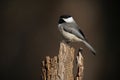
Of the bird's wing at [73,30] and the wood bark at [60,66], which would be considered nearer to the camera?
the wood bark at [60,66]

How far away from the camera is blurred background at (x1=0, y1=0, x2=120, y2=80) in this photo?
411 cm

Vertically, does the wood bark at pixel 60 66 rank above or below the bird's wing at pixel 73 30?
below

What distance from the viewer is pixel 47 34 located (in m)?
4.18

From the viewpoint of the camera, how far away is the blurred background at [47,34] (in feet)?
13.5

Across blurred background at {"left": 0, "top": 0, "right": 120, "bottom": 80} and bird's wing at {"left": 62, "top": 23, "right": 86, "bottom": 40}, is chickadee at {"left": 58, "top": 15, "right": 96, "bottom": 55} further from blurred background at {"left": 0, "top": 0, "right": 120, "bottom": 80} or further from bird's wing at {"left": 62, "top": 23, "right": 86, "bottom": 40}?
blurred background at {"left": 0, "top": 0, "right": 120, "bottom": 80}

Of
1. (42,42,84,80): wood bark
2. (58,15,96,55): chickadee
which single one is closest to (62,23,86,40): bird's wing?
(58,15,96,55): chickadee

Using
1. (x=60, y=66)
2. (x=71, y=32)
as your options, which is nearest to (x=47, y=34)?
(x=71, y=32)

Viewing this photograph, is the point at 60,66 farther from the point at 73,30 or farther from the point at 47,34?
the point at 47,34

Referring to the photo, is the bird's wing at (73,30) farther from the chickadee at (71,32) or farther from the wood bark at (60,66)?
the wood bark at (60,66)

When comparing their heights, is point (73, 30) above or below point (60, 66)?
above

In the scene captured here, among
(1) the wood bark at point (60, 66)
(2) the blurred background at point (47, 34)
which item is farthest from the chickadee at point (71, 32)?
(2) the blurred background at point (47, 34)

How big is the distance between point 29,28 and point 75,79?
1.21 meters

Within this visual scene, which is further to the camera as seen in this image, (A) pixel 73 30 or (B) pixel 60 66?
(A) pixel 73 30

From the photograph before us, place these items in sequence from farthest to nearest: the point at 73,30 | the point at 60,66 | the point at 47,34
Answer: the point at 47,34, the point at 73,30, the point at 60,66
